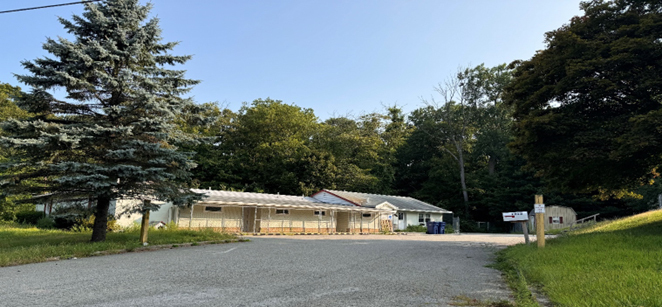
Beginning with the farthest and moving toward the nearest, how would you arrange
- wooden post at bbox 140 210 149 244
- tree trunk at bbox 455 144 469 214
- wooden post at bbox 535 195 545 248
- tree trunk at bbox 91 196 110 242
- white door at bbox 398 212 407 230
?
1. tree trunk at bbox 455 144 469 214
2. white door at bbox 398 212 407 230
3. tree trunk at bbox 91 196 110 242
4. wooden post at bbox 140 210 149 244
5. wooden post at bbox 535 195 545 248

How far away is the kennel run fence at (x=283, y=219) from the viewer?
2414 centimetres

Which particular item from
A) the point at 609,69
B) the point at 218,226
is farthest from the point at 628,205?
the point at 218,226

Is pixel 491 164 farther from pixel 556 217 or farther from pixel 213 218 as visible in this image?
pixel 213 218

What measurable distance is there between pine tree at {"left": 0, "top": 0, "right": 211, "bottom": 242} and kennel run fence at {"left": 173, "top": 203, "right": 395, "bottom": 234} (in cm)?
921

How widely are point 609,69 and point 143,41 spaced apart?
634 inches

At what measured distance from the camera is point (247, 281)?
24.1 feet

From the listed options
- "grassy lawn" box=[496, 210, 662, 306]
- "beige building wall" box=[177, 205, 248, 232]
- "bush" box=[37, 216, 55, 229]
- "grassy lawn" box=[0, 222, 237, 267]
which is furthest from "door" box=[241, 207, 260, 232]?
"grassy lawn" box=[496, 210, 662, 306]

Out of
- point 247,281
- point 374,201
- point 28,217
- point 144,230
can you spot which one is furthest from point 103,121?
point 374,201

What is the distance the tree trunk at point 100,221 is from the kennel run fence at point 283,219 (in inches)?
356

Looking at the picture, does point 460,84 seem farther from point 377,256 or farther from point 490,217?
point 377,256

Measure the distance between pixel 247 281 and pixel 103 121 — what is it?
32.9ft

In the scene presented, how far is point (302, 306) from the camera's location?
5.39 m

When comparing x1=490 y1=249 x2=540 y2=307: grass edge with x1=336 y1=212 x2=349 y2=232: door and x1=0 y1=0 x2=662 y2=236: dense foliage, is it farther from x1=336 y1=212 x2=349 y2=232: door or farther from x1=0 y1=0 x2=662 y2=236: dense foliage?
x1=336 y1=212 x2=349 y2=232: door

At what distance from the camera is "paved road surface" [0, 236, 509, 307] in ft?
19.1
